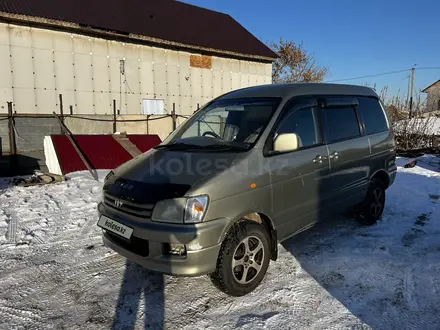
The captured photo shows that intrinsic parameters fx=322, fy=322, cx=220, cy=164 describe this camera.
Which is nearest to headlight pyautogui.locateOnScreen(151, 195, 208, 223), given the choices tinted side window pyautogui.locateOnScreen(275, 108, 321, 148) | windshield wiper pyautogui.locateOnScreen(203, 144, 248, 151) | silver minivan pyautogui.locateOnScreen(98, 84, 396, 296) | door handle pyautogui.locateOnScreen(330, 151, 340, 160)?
silver minivan pyautogui.locateOnScreen(98, 84, 396, 296)

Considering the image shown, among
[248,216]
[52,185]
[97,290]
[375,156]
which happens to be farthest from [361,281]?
[52,185]

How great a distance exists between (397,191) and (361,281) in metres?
4.07

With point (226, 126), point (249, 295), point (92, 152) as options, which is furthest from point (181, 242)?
point (92, 152)

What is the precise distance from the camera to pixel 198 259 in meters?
2.60

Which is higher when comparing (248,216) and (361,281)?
(248,216)

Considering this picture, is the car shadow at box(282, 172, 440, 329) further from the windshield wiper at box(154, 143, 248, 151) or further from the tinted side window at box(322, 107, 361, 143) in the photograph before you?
the windshield wiper at box(154, 143, 248, 151)

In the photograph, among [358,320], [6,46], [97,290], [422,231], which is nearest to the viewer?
[358,320]

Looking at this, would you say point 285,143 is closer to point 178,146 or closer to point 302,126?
point 302,126

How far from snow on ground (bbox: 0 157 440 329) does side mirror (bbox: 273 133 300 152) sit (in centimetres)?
130

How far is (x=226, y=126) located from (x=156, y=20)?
1179cm

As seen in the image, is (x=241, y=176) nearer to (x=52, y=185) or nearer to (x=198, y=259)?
(x=198, y=259)

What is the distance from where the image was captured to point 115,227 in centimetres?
294

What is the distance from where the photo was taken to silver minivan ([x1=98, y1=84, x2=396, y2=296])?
263 centimetres

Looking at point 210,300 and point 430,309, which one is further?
point 210,300
